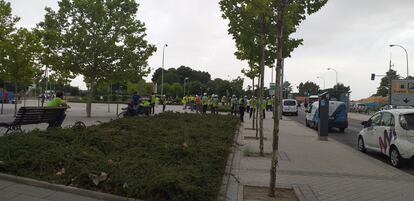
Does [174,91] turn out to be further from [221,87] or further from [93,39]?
[93,39]

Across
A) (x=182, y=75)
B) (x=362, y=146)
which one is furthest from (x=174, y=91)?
(x=362, y=146)

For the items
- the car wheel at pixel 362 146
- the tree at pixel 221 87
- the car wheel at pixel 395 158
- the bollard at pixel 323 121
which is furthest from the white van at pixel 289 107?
the tree at pixel 221 87

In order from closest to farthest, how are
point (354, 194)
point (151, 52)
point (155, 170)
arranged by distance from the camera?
point (155, 170)
point (354, 194)
point (151, 52)

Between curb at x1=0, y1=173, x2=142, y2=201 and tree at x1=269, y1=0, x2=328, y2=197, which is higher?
tree at x1=269, y1=0, x2=328, y2=197

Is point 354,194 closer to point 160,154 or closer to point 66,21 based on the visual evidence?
point 160,154

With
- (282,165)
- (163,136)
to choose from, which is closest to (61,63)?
(163,136)

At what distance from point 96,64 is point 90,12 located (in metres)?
2.88

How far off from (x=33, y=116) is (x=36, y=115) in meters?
0.13

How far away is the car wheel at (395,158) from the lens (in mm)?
10953

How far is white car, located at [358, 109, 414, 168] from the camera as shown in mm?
10734

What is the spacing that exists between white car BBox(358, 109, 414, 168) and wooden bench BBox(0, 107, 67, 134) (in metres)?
9.14

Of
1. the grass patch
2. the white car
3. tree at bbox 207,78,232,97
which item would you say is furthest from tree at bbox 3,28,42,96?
tree at bbox 207,78,232,97

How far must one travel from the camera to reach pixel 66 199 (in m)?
5.65

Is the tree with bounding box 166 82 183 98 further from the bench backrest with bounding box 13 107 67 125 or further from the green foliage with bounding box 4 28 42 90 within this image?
the bench backrest with bounding box 13 107 67 125
